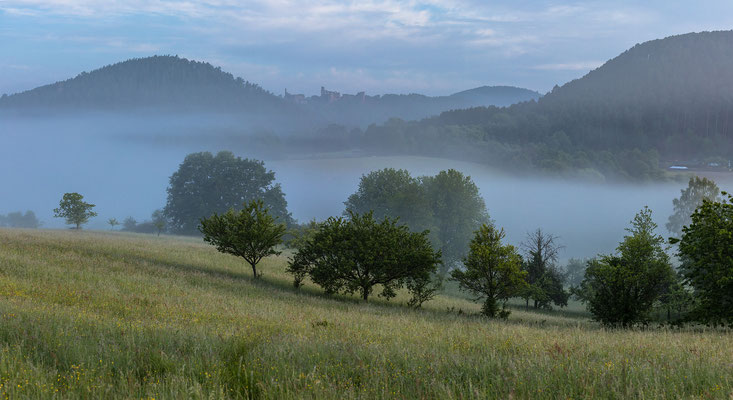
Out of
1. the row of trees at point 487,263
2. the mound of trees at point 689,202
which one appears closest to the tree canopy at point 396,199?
the row of trees at point 487,263

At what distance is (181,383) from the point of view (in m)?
5.57

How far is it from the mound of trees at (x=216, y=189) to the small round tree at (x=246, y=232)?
59.9 meters

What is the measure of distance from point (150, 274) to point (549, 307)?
38416 millimetres

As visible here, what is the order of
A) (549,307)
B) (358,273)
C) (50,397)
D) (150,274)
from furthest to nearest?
1. (549,307)
2. (358,273)
3. (150,274)
4. (50,397)

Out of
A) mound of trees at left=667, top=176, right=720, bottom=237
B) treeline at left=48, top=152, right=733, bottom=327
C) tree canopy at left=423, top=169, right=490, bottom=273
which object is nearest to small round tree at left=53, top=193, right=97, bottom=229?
treeline at left=48, top=152, right=733, bottom=327

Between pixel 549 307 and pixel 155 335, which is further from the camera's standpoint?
pixel 549 307

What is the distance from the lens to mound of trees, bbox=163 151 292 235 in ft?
310

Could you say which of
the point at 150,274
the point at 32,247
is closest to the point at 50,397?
the point at 150,274

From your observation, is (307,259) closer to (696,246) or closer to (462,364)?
(696,246)

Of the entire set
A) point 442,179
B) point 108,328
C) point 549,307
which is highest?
point 442,179

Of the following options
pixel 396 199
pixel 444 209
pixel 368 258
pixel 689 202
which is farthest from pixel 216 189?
pixel 689 202

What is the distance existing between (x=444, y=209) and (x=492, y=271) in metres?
49.0

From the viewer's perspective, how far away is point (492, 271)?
28406mm

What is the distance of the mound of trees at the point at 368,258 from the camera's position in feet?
96.3
